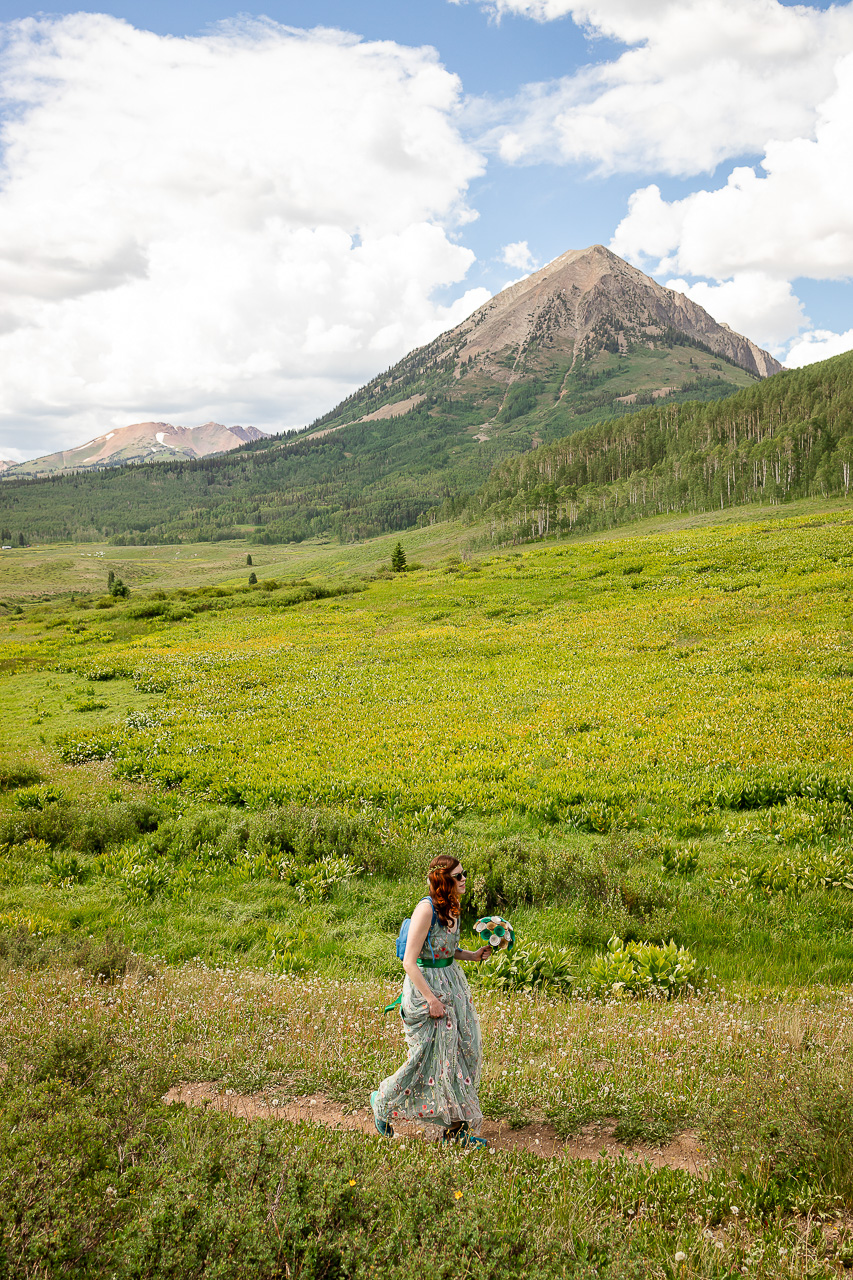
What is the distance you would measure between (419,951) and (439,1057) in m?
1.04

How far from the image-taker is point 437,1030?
6285 mm

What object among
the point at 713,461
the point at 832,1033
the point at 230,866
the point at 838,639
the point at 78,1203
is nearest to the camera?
the point at 78,1203

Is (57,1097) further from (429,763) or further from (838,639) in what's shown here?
(838,639)

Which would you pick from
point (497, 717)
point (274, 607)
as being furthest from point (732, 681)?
point (274, 607)

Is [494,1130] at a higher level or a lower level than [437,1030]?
lower

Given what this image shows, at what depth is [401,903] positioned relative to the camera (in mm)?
11500

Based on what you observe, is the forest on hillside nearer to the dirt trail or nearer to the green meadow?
the green meadow

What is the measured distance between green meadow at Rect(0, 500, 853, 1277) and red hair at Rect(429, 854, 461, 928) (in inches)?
75.3

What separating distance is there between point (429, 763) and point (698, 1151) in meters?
12.0

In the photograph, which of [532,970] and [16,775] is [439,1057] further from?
[16,775]

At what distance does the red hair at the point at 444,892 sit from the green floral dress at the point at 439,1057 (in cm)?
13

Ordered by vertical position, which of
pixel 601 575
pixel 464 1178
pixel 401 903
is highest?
pixel 601 575

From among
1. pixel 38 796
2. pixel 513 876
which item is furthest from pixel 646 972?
pixel 38 796

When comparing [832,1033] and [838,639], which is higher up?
[838,639]
